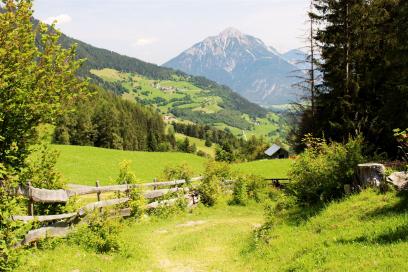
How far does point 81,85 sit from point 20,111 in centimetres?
216

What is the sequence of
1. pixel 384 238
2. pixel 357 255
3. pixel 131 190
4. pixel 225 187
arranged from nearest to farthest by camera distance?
pixel 357 255 < pixel 384 238 < pixel 131 190 < pixel 225 187

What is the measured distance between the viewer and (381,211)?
1227cm

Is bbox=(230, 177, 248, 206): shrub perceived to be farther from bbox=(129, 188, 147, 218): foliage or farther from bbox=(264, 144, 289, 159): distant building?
bbox=(264, 144, 289, 159): distant building

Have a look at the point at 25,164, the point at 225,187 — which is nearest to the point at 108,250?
the point at 25,164

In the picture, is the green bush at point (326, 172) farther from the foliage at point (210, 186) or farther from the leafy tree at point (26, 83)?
the leafy tree at point (26, 83)

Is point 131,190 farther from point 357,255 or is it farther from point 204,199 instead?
point 357,255

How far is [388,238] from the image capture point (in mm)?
9938

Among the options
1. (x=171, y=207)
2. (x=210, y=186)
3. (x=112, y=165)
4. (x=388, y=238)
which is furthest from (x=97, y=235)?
(x=112, y=165)

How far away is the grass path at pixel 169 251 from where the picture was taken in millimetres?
11180

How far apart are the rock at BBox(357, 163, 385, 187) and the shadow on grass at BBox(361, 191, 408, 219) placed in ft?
5.97

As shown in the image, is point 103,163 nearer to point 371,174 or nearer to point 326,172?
point 326,172

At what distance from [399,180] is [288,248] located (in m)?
4.84

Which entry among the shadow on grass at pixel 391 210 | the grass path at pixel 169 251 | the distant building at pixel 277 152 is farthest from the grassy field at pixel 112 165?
the distant building at pixel 277 152

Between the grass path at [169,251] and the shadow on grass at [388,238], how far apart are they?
134 inches
